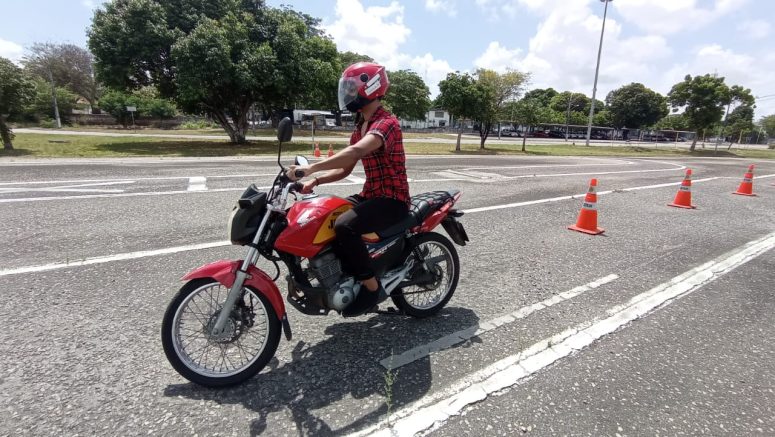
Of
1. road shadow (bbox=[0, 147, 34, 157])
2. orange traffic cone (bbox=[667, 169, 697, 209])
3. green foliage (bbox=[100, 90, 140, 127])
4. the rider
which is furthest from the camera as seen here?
green foliage (bbox=[100, 90, 140, 127])

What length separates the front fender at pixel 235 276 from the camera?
2.50m

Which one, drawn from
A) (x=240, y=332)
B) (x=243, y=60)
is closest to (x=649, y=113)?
(x=243, y=60)

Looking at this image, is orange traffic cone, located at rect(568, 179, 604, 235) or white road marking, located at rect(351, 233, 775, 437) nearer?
white road marking, located at rect(351, 233, 775, 437)

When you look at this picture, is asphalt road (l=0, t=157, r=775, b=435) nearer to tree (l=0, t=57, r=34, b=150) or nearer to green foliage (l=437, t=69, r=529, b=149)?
tree (l=0, t=57, r=34, b=150)

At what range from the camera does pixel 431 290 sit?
11.9 feet

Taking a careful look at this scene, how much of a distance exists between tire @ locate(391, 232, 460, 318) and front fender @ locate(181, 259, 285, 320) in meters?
1.18

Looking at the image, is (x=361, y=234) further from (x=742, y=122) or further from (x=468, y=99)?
(x=742, y=122)

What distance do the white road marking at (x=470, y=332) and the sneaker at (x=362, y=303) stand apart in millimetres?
405

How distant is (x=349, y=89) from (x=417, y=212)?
3.75ft

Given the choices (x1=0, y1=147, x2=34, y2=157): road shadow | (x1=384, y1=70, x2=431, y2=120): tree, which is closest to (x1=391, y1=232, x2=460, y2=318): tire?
(x1=0, y1=147, x2=34, y2=157): road shadow

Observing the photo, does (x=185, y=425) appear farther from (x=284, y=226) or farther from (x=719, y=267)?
(x=719, y=267)

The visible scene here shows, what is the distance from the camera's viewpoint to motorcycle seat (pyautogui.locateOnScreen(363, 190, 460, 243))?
2977mm

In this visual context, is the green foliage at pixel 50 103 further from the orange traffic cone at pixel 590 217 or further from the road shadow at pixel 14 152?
the orange traffic cone at pixel 590 217

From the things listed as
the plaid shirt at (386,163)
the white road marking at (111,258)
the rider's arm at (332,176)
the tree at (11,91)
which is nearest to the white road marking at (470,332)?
the plaid shirt at (386,163)
